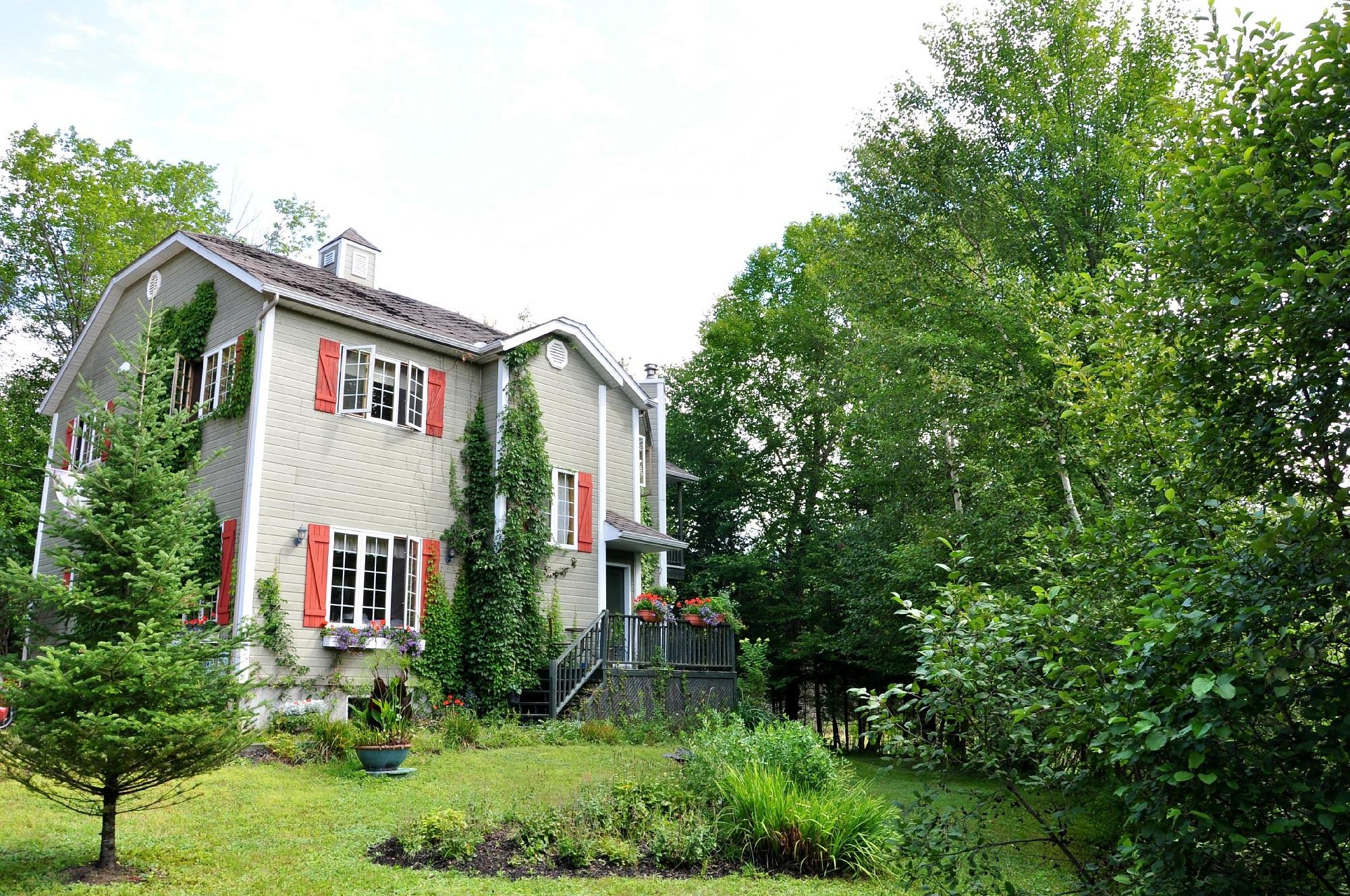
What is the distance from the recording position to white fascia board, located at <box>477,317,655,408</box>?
16.5 metres

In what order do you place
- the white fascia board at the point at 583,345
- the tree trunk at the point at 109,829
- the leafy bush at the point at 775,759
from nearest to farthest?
1. the tree trunk at the point at 109,829
2. the leafy bush at the point at 775,759
3. the white fascia board at the point at 583,345

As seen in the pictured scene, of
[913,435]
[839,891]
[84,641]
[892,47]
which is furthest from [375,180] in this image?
[839,891]

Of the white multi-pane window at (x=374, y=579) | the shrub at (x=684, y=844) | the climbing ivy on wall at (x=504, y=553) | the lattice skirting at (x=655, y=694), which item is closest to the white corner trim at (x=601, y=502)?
the climbing ivy on wall at (x=504, y=553)

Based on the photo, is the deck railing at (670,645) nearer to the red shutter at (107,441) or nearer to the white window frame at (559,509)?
the white window frame at (559,509)

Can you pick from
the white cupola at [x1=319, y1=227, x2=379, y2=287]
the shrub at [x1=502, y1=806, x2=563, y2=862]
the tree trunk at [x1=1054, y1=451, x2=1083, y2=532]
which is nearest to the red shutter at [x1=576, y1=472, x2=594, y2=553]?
the white cupola at [x1=319, y1=227, x2=379, y2=287]

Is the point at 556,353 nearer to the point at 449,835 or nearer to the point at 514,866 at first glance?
the point at 449,835

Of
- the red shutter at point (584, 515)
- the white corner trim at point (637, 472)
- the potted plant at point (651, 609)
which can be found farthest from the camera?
the white corner trim at point (637, 472)

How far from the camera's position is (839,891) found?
604cm

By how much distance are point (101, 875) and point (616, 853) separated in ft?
11.4

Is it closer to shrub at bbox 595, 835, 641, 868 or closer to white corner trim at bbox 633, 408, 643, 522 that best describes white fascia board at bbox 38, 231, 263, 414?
white corner trim at bbox 633, 408, 643, 522

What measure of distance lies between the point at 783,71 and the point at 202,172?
857 inches

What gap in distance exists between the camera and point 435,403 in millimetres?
15891

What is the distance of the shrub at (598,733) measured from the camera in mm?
13430

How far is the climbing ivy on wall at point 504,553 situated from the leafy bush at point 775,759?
7.64 m
